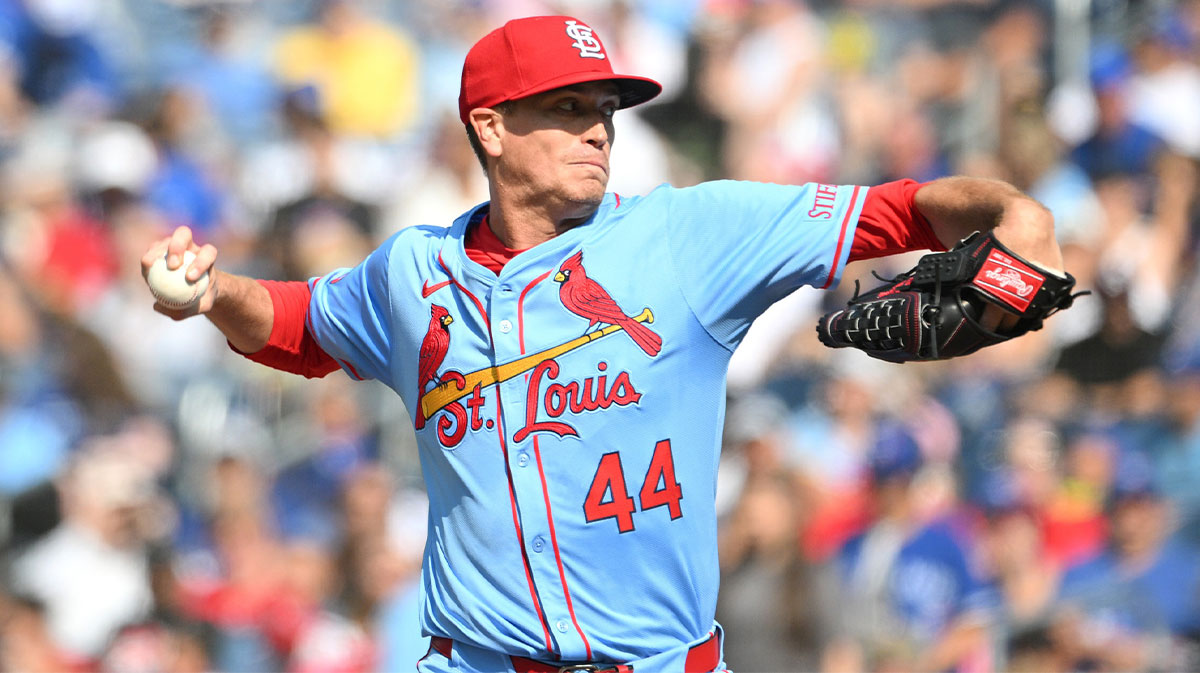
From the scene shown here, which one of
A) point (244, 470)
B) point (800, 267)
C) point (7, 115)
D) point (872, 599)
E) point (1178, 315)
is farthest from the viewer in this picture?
point (7, 115)

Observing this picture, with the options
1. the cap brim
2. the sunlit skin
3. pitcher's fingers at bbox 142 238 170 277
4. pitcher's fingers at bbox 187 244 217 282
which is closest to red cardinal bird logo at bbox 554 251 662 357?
the sunlit skin

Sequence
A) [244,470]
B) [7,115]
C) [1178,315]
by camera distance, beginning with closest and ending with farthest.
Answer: [1178,315] → [244,470] → [7,115]

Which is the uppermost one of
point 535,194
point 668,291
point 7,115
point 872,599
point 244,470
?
point 7,115

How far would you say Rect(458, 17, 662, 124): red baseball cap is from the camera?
10.5ft

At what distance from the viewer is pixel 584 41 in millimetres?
3277

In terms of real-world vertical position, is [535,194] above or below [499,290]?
above

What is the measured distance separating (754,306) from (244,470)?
5.37m

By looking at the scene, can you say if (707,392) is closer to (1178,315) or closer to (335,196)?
(1178,315)

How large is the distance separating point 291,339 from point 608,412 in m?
0.97

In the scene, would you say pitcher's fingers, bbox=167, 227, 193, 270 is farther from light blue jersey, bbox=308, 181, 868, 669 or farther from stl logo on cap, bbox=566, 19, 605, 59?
stl logo on cap, bbox=566, 19, 605, 59

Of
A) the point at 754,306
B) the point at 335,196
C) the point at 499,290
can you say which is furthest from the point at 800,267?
the point at 335,196

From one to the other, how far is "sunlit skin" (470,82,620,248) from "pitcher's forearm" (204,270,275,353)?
2.08ft

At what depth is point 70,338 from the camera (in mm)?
8273

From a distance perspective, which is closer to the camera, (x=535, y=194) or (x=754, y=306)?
(x=754, y=306)
